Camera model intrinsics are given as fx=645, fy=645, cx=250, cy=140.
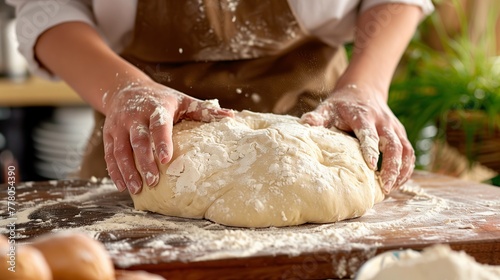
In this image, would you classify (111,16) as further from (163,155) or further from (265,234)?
(265,234)

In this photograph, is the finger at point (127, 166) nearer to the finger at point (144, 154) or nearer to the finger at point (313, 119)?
the finger at point (144, 154)

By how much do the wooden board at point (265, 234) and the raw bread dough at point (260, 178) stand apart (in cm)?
2

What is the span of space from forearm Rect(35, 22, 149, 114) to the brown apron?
135 millimetres

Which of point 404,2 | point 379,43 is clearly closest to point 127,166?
point 379,43

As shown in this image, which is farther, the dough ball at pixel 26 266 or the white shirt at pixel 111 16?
the white shirt at pixel 111 16

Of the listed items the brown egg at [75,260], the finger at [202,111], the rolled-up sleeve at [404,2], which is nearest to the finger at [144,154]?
the finger at [202,111]

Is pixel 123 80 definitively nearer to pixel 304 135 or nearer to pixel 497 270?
pixel 304 135

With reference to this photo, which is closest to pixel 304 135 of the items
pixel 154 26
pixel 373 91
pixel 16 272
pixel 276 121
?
pixel 276 121

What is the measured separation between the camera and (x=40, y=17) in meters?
1.50

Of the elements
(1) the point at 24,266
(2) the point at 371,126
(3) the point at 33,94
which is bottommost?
(3) the point at 33,94

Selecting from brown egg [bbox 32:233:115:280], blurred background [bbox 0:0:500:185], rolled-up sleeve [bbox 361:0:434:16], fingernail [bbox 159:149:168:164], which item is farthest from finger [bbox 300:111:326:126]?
blurred background [bbox 0:0:500:185]

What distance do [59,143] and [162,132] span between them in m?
1.78

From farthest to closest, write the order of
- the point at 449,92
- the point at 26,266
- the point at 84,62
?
1. the point at 449,92
2. the point at 84,62
3. the point at 26,266

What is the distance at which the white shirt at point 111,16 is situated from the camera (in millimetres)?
1506
